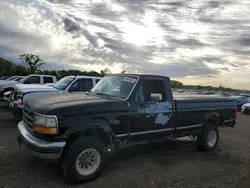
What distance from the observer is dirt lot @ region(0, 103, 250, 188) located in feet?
13.7

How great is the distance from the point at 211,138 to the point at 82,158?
4175 mm

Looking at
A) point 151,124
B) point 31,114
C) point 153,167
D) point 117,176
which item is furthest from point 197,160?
point 31,114

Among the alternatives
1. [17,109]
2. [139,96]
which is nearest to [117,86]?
[139,96]

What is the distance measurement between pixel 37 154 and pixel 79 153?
691 millimetres

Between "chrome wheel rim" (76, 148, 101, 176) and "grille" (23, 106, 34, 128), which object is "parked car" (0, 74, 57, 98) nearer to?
"grille" (23, 106, 34, 128)

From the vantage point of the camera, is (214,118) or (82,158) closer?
(82,158)

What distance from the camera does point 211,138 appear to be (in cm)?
666

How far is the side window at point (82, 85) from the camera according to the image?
9508mm

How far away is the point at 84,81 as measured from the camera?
32.3ft

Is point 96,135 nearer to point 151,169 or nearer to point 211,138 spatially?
point 151,169

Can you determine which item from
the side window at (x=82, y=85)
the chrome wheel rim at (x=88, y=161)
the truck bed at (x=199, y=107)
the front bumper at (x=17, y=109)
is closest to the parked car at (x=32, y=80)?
the side window at (x=82, y=85)

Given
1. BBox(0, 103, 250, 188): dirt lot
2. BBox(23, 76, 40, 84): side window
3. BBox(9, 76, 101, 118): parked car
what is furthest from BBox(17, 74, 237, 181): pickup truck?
BBox(23, 76, 40, 84): side window

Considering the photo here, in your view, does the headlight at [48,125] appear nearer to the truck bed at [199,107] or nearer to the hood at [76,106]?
the hood at [76,106]

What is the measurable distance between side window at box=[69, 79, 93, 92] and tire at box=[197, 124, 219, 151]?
517 cm
